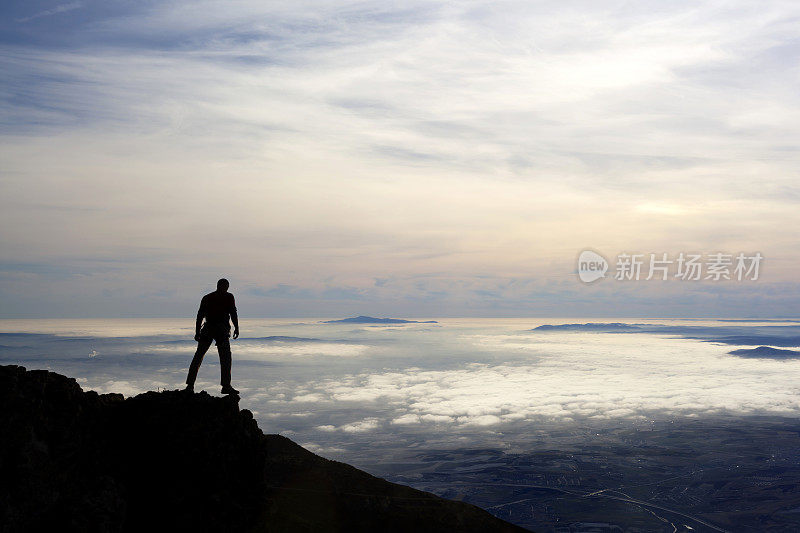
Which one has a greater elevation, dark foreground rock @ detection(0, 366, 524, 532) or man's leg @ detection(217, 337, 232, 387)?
man's leg @ detection(217, 337, 232, 387)

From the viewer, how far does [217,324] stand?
76.0ft

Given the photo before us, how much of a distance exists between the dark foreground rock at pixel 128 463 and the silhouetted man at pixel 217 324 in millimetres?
1592

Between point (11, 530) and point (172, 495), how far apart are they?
5283 mm

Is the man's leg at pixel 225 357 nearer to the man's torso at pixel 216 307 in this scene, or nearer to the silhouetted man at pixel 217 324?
the silhouetted man at pixel 217 324

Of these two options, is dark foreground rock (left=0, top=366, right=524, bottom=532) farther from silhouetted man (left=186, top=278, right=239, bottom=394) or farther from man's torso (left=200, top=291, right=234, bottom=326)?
man's torso (left=200, top=291, right=234, bottom=326)

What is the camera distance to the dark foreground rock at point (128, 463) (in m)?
Result: 18.2

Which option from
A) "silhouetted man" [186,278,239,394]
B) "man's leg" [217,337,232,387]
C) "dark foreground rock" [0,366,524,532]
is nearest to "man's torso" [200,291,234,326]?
"silhouetted man" [186,278,239,394]

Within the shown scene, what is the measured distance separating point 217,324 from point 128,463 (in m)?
5.80

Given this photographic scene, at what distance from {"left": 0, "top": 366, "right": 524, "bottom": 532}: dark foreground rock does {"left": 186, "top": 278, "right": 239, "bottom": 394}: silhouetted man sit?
159 centimetres

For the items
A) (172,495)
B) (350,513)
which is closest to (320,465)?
(350,513)

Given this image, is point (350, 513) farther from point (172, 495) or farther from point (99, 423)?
point (99, 423)

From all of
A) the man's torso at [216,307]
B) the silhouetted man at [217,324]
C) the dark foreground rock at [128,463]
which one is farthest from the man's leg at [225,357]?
the dark foreground rock at [128,463]

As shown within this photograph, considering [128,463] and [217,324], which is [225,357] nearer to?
[217,324]

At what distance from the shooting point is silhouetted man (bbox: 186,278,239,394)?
23.1m
